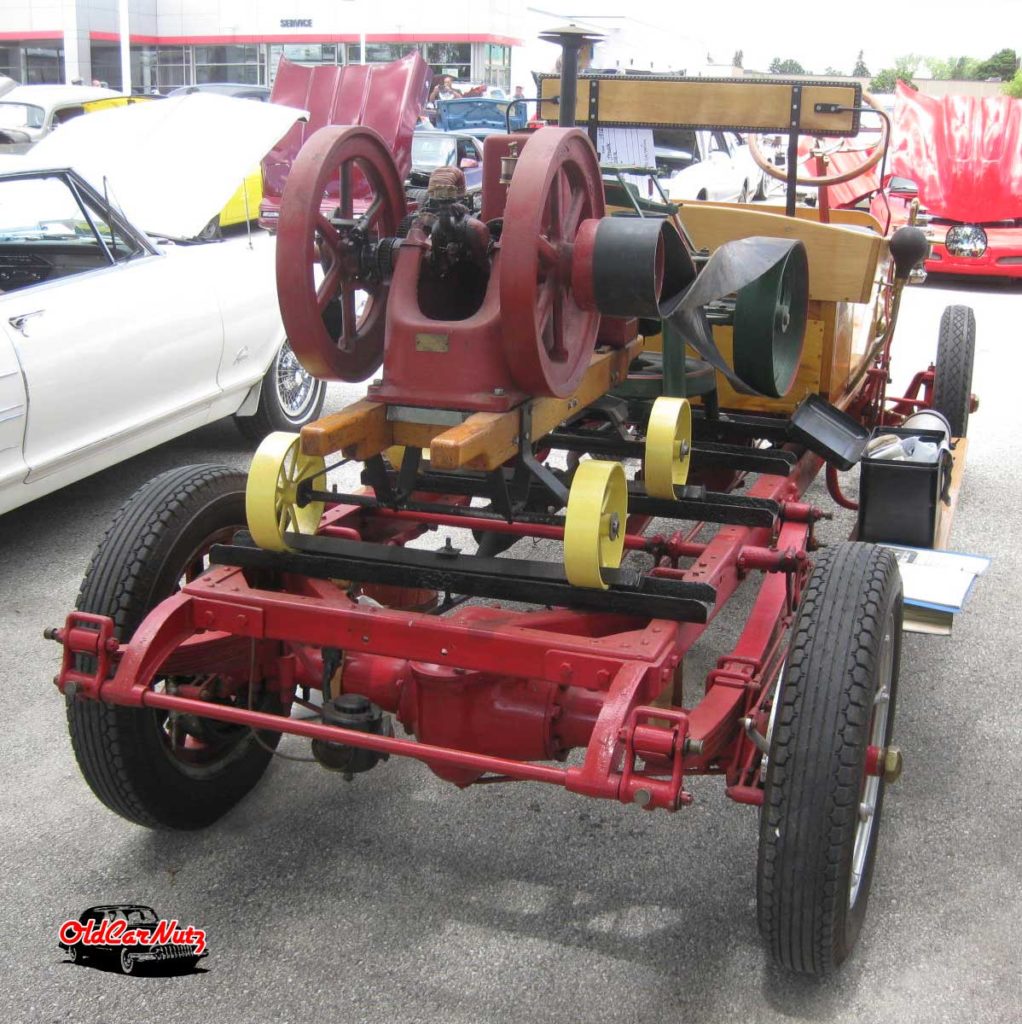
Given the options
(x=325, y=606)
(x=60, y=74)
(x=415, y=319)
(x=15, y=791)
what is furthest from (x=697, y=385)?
(x=60, y=74)

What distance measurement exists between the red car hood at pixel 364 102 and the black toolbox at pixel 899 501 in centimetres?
1112

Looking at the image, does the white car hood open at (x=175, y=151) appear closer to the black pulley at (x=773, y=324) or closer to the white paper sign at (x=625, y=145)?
the white paper sign at (x=625, y=145)

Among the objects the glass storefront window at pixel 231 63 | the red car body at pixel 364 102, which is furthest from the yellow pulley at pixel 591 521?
the glass storefront window at pixel 231 63

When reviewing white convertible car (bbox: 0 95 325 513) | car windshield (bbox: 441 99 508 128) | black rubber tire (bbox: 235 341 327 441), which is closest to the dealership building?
car windshield (bbox: 441 99 508 128)

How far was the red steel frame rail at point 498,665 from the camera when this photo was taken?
2438mm

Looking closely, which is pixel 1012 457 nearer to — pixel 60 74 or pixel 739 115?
pixel 739 115

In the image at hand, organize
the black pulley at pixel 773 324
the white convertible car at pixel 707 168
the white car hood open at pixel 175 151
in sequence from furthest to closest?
the white convertible car at pixel 707 168 → the white car hood open at pixel 175 151 → the black pulley at pixel 773 324

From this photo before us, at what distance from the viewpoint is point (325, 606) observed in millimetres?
2844

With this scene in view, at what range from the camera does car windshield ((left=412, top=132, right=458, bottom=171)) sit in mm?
14909

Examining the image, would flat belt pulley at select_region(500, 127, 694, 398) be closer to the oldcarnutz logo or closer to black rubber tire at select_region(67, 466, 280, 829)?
black rubber tire at select_region(67, 466, 280, 829)

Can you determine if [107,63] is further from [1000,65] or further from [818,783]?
[1000,65]

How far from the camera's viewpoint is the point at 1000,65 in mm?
66250

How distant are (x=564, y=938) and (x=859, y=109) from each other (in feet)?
11.2

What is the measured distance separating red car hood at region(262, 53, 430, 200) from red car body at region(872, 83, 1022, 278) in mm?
5725
